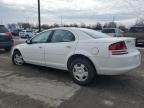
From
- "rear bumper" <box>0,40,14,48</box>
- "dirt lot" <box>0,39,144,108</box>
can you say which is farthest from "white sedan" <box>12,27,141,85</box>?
"rear bumper" <box>0,40,14,48</box>

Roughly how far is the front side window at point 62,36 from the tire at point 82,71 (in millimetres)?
699

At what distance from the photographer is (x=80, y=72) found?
552 centimetres

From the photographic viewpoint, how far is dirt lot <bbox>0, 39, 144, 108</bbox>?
430cm

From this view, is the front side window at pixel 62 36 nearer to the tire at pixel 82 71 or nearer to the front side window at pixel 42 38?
the front side window at pixel 42 38

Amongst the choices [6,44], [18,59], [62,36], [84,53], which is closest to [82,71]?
[84,53]

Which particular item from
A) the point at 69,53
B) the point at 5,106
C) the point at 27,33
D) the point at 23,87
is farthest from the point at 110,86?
the point at 27,33

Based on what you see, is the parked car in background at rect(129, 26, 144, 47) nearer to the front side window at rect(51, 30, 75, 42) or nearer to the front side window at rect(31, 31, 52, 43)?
the front side window at rect(31, 31, 52, 43)

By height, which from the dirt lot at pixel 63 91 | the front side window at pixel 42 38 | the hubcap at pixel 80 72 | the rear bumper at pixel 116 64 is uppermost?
the front side window at pixel 42 38

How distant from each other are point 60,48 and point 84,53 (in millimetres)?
927

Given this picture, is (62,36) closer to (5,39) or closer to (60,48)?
(60,48)

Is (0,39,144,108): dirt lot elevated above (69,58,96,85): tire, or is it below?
below

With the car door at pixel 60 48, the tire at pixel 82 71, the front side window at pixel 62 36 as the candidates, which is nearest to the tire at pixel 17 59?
the car door at pixel 60 48

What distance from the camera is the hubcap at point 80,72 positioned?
214 inches

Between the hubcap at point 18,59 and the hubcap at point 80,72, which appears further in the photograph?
the hubcap at point 18,59
